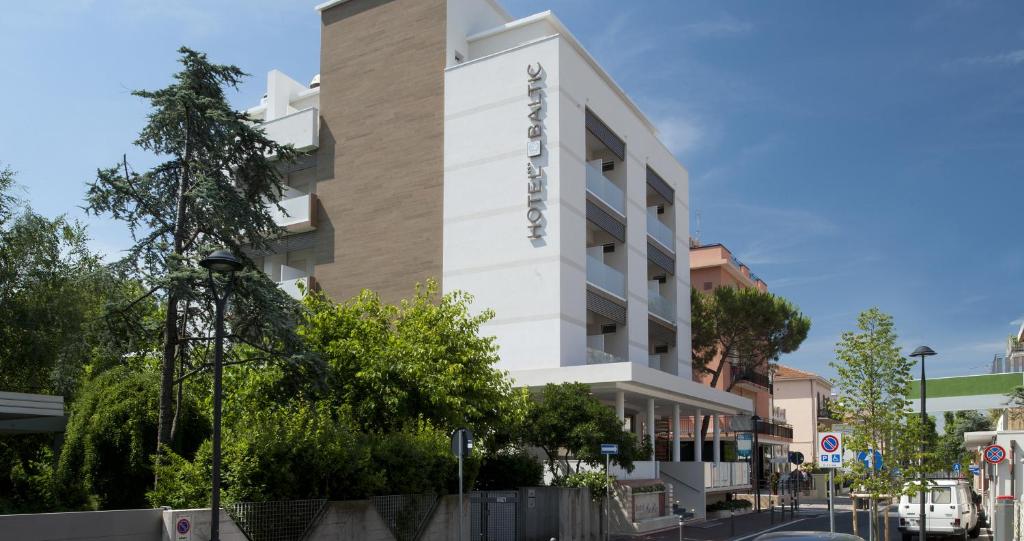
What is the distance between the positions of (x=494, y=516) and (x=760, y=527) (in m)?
15.4

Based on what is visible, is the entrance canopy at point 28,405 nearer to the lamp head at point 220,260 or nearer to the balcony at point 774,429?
the lamp head at point 220,260

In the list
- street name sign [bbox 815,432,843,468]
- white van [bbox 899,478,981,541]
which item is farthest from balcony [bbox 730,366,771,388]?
street name sign [bbox 815,432,843,468]

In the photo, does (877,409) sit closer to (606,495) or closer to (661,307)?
(606,495)

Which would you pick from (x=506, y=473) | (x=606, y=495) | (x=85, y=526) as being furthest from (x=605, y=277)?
(x=85, y=526)

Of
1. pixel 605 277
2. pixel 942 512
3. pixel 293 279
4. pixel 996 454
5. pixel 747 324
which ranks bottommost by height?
pixel 942 512

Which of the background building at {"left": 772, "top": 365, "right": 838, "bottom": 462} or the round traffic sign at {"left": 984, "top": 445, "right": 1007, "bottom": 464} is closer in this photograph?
the round traffic sign at {"left": 984, "top": 445, "right": 1007, "bottom": 464}

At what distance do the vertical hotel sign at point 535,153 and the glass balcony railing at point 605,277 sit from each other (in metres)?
3.29

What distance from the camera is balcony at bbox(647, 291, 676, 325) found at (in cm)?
4297

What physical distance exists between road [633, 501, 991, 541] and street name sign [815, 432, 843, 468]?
270 inches

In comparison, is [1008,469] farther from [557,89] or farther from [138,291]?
[138,291]

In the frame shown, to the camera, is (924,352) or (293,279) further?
(293,279)

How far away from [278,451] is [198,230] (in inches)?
→ 247

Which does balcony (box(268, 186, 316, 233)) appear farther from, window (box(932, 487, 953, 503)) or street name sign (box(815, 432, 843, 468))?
window (box(932, 487, 953, 503))

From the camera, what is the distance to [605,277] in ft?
125
